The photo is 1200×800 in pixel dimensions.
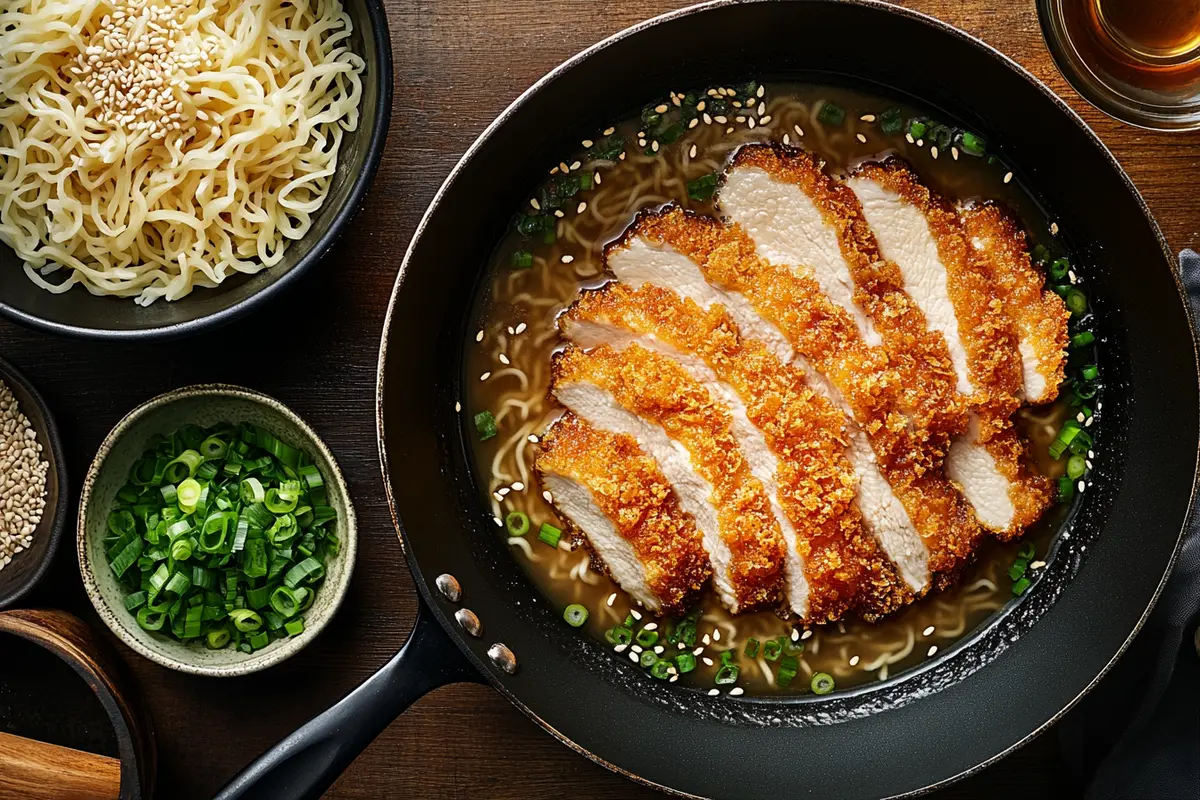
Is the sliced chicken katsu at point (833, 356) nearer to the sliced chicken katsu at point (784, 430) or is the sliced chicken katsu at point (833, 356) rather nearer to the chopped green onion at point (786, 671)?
the sliced chicken katsu at point (784, 430)

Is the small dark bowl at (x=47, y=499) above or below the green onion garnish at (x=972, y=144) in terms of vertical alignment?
below

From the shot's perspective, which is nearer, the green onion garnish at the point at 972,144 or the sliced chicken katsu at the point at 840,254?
the sliced chicken katsu at the point at 840,254

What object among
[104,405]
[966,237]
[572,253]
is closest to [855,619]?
[966,237]

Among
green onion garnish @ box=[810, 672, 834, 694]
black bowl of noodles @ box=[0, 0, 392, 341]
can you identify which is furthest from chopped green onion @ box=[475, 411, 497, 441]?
green onion garnish @ box=[810, 672, 834, 694]

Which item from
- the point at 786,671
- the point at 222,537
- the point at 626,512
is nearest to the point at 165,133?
the point at 222,537

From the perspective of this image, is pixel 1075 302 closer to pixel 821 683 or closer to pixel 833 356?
pixel 833 356

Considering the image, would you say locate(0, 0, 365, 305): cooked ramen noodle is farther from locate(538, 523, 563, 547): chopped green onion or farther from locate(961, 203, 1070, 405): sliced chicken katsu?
locate(961, 203, 1070, 405): sliced chicken katsu

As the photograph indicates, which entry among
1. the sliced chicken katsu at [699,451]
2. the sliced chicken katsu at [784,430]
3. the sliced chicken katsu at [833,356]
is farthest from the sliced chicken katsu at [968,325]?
the sliced chicken katsu at [699,451]
